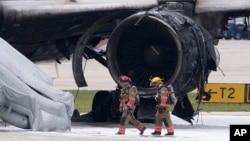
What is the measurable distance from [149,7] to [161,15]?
1733 millimetres

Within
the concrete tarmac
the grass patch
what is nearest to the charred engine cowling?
the concrete tarmac

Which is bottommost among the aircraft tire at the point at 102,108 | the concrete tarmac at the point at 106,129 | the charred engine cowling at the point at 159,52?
the concrete tarmac at the point at 106,129

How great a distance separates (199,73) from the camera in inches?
985

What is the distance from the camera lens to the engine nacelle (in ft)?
81.5

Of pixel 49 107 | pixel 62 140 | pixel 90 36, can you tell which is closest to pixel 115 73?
pixel 90 36

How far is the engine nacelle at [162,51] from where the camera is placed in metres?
24.8

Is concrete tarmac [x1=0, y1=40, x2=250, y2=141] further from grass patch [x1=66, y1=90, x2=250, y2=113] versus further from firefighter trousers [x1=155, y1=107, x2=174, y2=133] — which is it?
grass patch [x1=66, y1=90, x2=250, y2=113]

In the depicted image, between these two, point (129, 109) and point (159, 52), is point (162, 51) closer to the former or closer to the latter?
point (159, 52)

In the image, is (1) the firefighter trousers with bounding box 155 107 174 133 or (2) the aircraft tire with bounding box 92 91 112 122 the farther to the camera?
(2) the aircraft tire with bounding box 92 91 112 122

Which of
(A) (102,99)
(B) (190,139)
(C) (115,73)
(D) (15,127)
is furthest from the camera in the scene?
(A) (102,99)

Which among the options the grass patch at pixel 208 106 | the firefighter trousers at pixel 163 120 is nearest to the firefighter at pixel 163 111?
the firefighter trousers at pixel 163 120

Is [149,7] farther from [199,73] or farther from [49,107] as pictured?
[49,107]

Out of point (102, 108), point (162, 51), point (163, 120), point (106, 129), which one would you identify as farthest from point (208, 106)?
point (163, 120)

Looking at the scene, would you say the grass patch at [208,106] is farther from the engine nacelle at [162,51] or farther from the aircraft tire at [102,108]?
the engine nacelle at [162,51]
